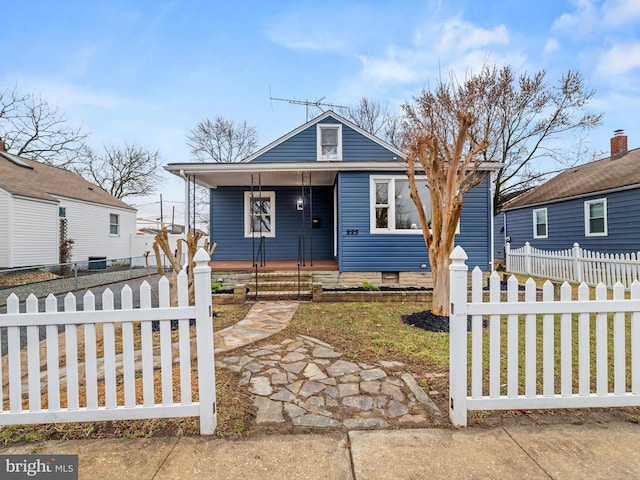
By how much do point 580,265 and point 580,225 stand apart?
3785 mm

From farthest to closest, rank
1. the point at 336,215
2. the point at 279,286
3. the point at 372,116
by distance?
1. the point at 372,116
2. the point at 336,215
3. the point at 279,286

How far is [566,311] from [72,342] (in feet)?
11.4

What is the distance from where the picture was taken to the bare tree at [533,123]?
45.0 ft

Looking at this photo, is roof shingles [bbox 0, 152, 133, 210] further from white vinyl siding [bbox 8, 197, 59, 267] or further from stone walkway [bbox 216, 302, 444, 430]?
stone walkway [bbox 216, 302, 444, 430]

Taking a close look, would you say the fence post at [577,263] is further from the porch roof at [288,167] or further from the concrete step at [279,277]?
the concrete step at [279,277]

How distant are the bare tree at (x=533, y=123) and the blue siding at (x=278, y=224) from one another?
25.8 feet

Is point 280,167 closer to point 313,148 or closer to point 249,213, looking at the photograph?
point 249,213

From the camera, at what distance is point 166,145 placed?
→ 26.1 m

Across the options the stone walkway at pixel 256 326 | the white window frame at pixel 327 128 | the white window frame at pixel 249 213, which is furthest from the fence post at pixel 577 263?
the white window frame at pixel 249 213

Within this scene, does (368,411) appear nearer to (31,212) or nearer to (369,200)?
(369,200)

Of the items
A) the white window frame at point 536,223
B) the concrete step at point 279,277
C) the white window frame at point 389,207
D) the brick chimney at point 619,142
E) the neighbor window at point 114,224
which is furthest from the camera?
the neighbor window at point 114,224

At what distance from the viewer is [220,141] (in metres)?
25.1

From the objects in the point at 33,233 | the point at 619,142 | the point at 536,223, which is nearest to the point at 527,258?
the point at 536,223

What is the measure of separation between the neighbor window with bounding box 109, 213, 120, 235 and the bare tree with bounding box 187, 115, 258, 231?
7388mm
